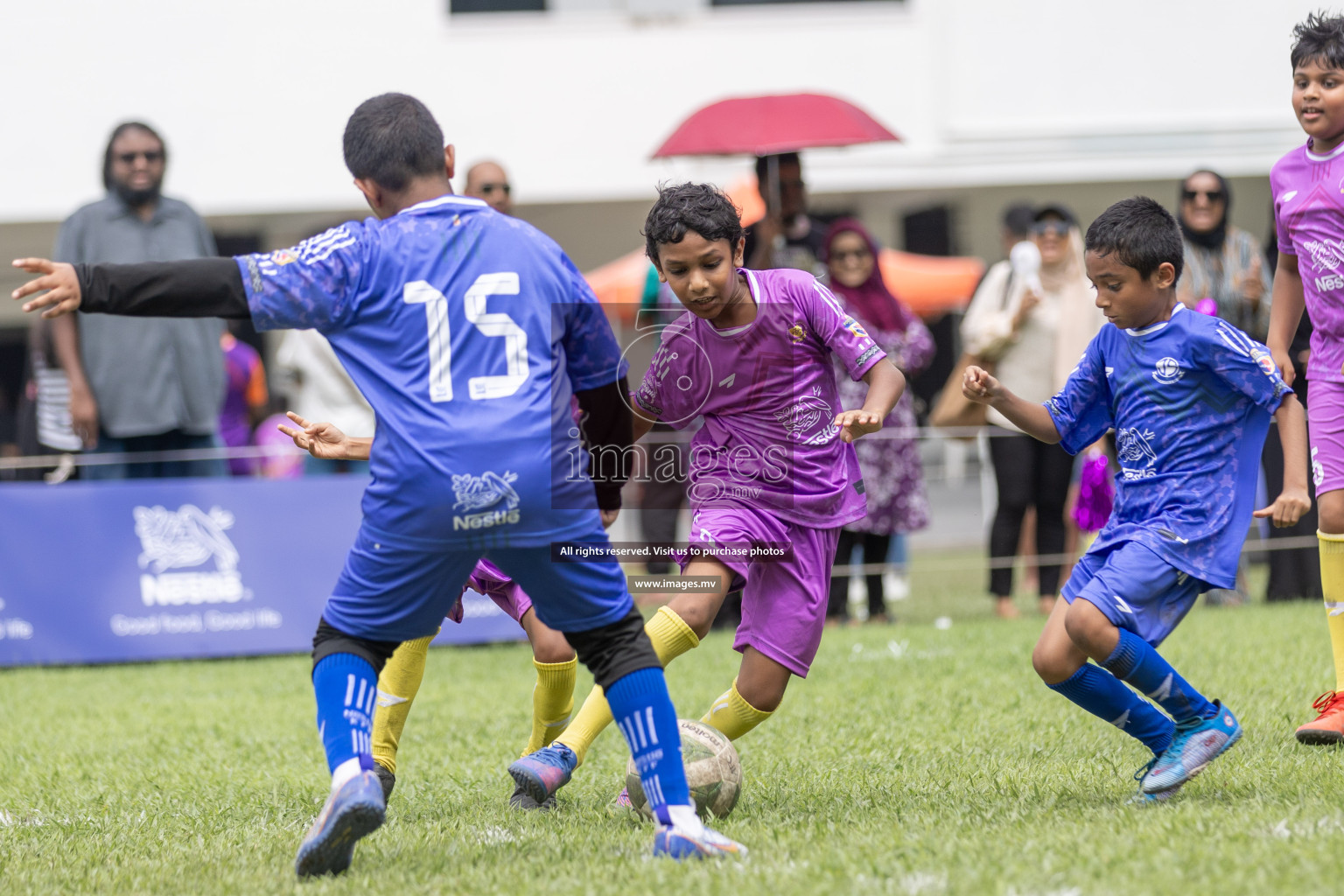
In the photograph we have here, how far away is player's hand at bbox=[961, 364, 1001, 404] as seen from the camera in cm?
422

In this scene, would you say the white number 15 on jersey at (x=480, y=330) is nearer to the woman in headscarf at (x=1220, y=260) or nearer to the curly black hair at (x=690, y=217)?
the curly black hair at (x=690, y=217)

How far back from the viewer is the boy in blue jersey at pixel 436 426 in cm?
348

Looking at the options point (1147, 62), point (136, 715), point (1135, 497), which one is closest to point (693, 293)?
point (1135, 497)

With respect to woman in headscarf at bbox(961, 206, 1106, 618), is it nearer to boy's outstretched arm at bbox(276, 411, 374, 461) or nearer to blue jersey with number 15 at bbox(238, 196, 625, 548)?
boy's outstretched arm at bbox(276, 411, 374, 461)

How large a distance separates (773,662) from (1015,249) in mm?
5366

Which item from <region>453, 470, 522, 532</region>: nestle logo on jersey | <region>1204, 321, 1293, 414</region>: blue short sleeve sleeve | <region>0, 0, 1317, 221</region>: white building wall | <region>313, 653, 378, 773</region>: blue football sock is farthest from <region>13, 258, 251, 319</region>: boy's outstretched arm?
<region>0, 0, 1317, 221</region>: white building wall

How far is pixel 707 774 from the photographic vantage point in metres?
4.20

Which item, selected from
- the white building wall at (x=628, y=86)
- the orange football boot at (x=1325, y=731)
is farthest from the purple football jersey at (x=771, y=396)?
the white building wall at (x=628, y=86)

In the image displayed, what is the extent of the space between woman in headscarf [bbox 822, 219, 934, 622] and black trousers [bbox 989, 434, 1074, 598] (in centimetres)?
48

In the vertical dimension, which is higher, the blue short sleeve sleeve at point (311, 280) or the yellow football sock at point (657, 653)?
the blue short sleeve sleeve at point (311, 280)

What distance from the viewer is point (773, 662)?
4.44 m

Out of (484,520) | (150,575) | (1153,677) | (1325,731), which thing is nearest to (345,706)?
(484,520)

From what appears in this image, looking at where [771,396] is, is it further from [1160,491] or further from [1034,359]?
[1034,359]

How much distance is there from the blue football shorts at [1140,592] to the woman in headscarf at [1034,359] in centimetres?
Result: 496
